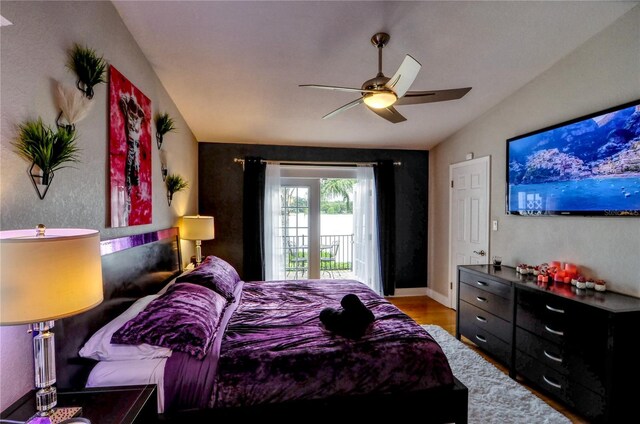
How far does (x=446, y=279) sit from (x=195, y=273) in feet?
12.0

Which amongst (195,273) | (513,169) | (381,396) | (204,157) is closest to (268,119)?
(204,157)

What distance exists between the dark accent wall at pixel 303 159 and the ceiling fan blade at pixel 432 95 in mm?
Answer: 2565

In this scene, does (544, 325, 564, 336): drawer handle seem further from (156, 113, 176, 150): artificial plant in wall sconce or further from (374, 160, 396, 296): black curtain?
(156, 113, 176, 150): artificial plant in wall sconce

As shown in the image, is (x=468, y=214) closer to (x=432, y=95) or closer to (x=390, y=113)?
(x=390, y=113)

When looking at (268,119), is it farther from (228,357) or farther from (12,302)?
(12,302)

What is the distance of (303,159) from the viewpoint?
4.90 m

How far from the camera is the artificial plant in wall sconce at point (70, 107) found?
1592mm

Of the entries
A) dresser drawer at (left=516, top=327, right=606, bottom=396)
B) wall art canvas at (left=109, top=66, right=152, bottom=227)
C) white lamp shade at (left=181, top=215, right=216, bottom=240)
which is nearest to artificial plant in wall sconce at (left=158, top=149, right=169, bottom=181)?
wall art canvas at (left=109, top=66, right=152, bottom=227)

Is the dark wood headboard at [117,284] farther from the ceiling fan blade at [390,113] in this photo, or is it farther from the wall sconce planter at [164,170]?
the ceiling fan blade at [390,113]

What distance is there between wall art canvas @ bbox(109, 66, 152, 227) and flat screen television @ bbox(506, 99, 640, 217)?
3.58 m

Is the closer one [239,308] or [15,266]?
[15,266]

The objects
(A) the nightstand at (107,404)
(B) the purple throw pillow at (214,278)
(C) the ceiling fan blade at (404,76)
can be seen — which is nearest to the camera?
(A) the nightstand at (107,404)

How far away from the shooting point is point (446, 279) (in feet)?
15.7

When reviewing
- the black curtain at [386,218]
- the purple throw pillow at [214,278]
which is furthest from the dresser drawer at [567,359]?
the purple throw pillow at [214,278]
